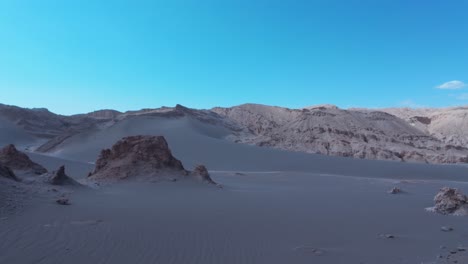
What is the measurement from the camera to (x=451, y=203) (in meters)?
9.55

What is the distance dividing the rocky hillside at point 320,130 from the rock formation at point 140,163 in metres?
23.9

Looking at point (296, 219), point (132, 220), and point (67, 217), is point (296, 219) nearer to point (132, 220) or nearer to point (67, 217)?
point (132, 220)

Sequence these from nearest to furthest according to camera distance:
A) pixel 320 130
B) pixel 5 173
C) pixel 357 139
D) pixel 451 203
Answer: pixel 5 173 → pixel 451 203 → pixel 357 139 → pixel 320 130

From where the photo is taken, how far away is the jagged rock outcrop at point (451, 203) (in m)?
9.45

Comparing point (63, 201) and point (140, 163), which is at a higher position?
point (140, 163)

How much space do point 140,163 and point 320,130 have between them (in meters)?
30.4

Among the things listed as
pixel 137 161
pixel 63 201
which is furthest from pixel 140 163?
pixel 63 201

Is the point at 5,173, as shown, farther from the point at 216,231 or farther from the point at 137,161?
the point at 216,231

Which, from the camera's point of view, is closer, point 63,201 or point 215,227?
point 215,227

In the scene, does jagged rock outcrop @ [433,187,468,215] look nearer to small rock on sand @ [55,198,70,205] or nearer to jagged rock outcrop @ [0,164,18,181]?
small rock on sand @ [55,198,70,205]

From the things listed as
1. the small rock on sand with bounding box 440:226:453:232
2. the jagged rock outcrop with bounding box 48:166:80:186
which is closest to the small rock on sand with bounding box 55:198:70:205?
the jagged rock outcrop with bounding box 48:166:80:186

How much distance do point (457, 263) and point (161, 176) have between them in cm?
901

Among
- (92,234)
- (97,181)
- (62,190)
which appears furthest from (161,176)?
(92,234)

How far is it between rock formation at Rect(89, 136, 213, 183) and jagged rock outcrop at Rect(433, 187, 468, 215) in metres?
6.55
